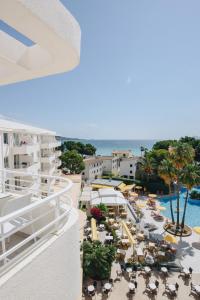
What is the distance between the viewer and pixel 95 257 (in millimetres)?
15219

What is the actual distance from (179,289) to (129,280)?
383 cm

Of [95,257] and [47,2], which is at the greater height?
[47,2]

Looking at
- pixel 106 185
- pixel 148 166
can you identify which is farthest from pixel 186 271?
pixel 148 166

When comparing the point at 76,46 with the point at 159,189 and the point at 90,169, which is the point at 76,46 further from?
the point at 90,169

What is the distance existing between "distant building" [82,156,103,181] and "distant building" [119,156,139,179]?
6.28 meters

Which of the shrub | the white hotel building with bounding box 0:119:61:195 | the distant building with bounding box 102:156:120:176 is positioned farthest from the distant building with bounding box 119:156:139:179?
the white hotel building with bounding box 0:119:61:195

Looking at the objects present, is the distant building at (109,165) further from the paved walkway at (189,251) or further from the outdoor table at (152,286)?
the outdoor table at (152,286)

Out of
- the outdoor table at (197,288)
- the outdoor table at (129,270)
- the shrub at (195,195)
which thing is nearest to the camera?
the outdoor table at (197,288)

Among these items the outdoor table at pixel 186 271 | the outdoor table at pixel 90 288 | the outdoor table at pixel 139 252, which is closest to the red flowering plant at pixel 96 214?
the outdoor table at pixel 139 252

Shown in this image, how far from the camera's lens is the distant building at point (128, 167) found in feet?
176

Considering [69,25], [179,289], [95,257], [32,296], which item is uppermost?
[69,25]

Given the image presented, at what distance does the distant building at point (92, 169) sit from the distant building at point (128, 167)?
6.28 m

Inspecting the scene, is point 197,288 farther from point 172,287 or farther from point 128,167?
point 128,167

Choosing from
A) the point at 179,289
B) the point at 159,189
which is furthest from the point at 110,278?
the point at 159,189
